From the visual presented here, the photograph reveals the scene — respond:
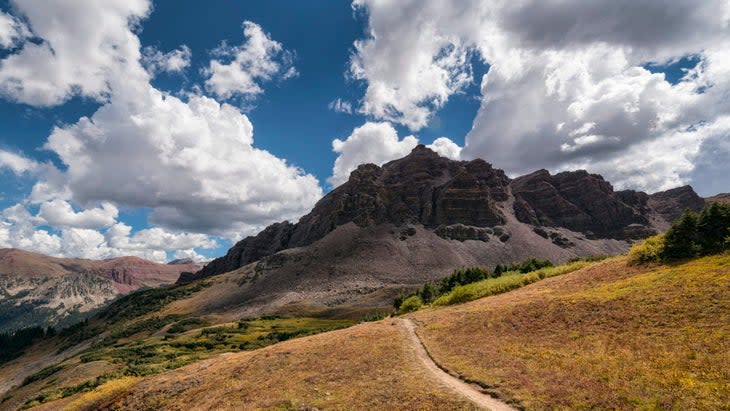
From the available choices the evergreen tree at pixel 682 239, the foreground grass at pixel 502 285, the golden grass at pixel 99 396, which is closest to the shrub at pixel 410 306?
the foreground grass at pixel 502 285

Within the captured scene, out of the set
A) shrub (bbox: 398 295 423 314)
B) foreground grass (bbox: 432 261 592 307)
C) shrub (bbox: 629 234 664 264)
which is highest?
shrub (bbox: 629 234 664 264)

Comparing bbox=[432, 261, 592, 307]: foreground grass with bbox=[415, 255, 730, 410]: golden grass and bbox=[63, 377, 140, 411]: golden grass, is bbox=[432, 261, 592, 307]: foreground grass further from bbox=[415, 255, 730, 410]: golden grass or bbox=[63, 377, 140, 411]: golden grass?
bbox=[63, 377, 140, 411]: golden grass

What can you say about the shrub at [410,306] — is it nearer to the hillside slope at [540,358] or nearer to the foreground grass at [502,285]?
the foreground grass at [502,285]

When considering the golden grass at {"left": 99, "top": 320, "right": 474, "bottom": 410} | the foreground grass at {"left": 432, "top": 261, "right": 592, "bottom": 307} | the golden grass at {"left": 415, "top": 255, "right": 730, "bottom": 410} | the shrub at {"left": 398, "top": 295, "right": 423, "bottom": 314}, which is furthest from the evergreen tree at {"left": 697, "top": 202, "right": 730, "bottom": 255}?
the shrub at {"left": 398, "top": 295, "right": 423, "bottom": 314}

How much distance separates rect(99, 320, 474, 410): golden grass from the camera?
23.1 metres

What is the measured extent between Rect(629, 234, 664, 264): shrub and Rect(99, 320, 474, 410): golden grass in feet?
72.6

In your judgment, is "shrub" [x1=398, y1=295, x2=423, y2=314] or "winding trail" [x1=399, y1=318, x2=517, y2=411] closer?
"winding trail" [x1=399, y1=318, x2=517, y2=411]

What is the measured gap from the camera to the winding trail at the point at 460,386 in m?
19.5

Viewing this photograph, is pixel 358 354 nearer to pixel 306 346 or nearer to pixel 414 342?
pixel 414 342

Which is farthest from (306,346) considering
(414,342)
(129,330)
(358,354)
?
(129,330)

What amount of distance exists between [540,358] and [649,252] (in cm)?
1994

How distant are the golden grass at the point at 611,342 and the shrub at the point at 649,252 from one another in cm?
163

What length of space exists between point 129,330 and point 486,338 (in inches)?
8034

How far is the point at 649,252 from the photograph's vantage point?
36.7m
